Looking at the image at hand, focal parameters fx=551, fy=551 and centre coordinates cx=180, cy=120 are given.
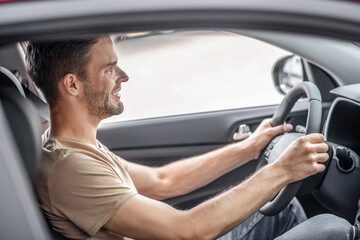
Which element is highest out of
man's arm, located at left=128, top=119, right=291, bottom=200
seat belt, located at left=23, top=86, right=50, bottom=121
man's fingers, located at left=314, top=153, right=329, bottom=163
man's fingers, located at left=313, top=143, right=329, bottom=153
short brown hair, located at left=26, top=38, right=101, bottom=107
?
short brown hair, located at left=26, top=38, right=101, bottom=107

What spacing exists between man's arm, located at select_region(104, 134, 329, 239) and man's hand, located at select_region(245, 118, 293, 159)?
18.2 inches

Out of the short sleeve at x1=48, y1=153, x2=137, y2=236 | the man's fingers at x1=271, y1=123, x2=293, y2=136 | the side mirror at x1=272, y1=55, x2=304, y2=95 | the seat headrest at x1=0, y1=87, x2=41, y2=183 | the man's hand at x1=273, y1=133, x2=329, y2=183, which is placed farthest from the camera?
the side mirror at x1=272, y1=55, x2=304, y2=95

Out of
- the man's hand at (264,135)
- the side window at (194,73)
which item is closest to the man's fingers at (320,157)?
the man's hand at (264,135)

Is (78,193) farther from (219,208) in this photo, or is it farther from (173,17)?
(173,17)

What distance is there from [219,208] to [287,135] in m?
0.54

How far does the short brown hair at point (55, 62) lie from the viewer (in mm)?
1562

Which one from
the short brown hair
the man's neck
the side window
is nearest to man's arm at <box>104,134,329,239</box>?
the man's neck

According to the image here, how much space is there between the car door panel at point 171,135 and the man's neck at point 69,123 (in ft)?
2.87

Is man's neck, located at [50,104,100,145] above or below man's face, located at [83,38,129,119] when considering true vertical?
below

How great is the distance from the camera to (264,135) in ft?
6.74

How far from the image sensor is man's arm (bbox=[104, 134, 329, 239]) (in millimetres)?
1375

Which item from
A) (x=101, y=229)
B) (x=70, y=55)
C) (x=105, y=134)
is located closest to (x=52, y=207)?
(x=101, y=229)

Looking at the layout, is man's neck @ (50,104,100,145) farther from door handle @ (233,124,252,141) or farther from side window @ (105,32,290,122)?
side window @ (105,32,290,122)

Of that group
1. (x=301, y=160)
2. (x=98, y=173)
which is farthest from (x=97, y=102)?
(x=301, y=160)
